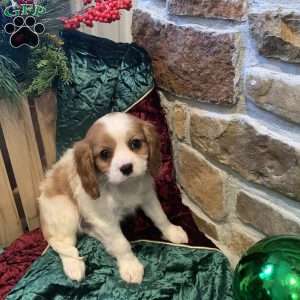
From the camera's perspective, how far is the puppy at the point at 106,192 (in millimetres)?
1085

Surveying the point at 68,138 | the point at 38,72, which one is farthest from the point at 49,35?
the point at 68,138

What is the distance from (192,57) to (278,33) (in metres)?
0.32

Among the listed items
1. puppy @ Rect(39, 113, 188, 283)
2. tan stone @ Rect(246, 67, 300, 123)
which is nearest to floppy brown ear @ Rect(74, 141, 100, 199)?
puppy @ Rect(39, 113, 188, 283)

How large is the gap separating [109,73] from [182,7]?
0.34m

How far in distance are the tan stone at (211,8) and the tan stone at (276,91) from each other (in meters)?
0.14

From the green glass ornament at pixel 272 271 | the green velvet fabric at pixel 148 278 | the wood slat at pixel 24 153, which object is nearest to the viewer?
the green glass ornament at pixel 272 271

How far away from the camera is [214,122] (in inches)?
46.1

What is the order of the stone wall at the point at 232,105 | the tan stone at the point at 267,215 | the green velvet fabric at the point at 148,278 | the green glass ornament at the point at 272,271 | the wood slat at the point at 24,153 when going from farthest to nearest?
the wood slat at the point at 24,153, the green velvet fabric at the point at 148,278, the tan stone at the point at 267,215, the stone wall at the point at 232,105, the green glass ornament at the point at 272,271

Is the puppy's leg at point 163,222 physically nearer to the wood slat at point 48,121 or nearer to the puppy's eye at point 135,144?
the puppy's eye at point 135,144

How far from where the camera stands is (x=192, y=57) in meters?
1.16

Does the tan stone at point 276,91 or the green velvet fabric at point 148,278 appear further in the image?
the green velvet fabric at point 148,278

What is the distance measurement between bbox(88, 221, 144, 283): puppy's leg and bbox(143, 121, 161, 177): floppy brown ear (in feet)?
0.74

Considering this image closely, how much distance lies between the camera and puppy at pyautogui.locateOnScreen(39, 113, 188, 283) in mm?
1085

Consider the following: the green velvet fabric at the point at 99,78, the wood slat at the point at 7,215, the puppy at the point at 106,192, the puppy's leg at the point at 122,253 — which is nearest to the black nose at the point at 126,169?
the puppy at the point at 106,192
